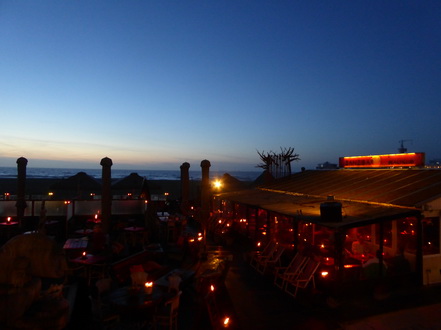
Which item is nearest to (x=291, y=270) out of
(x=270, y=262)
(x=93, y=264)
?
(x=270, y=262)

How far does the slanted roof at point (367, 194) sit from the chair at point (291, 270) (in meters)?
1.11

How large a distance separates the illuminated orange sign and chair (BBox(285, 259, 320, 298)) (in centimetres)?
643

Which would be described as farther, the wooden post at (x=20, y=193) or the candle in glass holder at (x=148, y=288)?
the wooden post at (x=20, y=193)

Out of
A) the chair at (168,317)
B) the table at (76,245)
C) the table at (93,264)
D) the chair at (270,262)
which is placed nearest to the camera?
the chair at (168,317)

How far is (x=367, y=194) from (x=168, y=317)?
282 inches

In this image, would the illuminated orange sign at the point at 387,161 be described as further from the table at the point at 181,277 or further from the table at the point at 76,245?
the table at the point at 76,245

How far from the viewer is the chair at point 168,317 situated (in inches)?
229

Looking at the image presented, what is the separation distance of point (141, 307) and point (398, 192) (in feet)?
24.7

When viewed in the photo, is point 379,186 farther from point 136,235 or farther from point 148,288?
point 136,235

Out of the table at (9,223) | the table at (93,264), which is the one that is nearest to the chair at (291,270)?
the table at (93,264)

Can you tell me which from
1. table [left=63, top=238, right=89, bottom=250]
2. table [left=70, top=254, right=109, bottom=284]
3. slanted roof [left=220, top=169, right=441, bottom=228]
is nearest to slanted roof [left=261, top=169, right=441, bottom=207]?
slanted roof [left=220, top=169, right=441, bottom=228]

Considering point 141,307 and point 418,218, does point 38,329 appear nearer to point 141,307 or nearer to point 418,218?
point 141,307

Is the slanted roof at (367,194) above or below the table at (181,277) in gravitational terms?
above

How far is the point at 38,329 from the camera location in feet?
16.6
